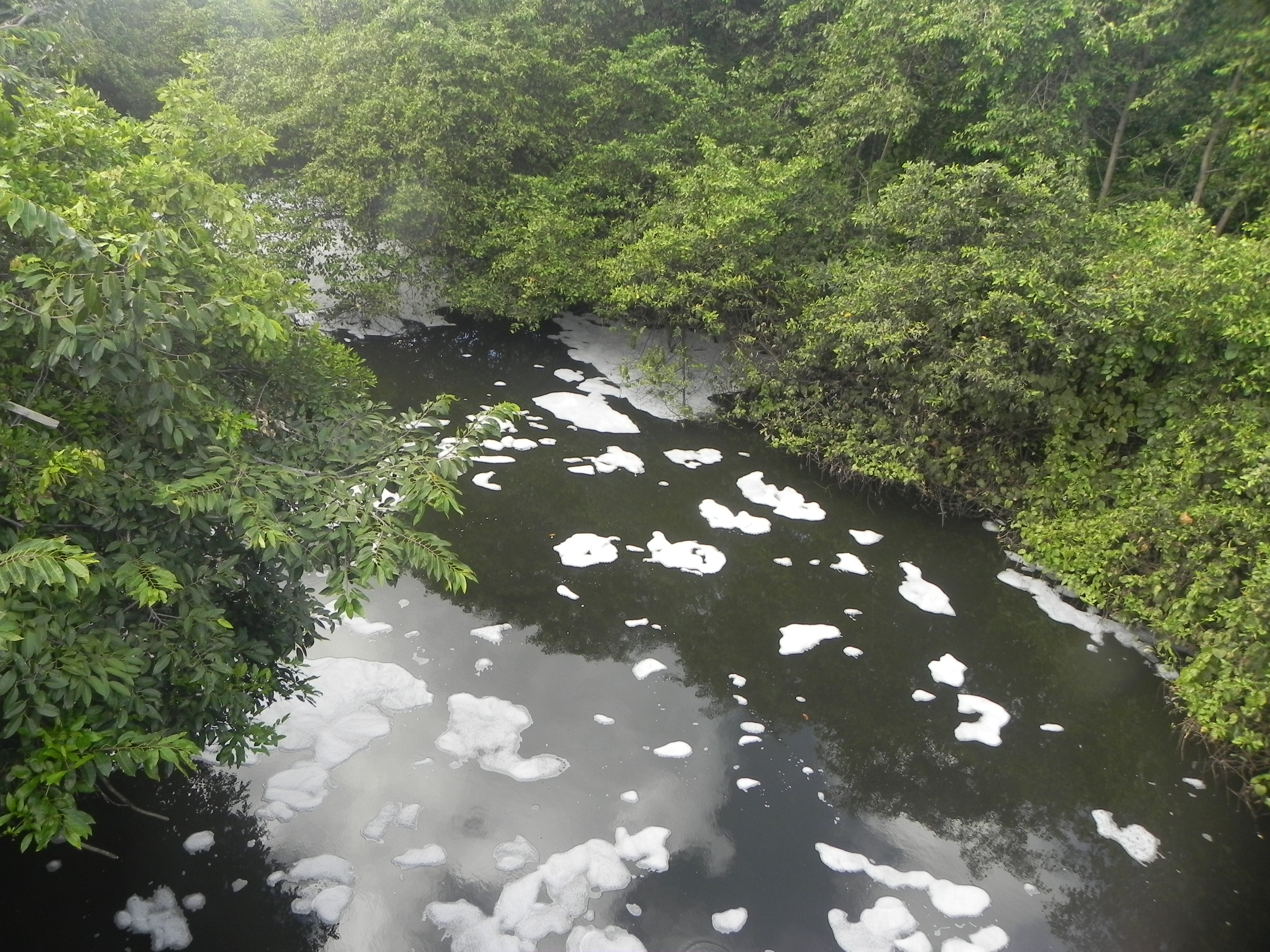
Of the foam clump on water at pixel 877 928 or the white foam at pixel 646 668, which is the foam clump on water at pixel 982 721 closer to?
the foam clump on water at pixel 877 928

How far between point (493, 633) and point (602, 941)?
8.15 ft

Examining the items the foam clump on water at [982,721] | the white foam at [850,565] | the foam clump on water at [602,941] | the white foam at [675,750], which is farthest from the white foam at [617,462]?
the foam clump on water at [602,941]

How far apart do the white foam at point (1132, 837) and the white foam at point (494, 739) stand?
3.27 metres

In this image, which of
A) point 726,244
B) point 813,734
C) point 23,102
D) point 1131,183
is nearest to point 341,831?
point 813,734

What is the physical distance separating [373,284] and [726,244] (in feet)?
16.3

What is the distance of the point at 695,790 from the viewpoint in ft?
15.6

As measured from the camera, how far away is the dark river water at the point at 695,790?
397cm

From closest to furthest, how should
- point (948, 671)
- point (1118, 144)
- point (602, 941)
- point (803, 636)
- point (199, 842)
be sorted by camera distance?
point (602, 941) < point (199, 842) < point (948, 671) < point (803, 636) < point (1118, 144)

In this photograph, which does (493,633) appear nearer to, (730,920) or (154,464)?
(730,920)

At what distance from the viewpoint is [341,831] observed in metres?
4.29

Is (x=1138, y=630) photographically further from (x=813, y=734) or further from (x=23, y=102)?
(x=23, y=102)

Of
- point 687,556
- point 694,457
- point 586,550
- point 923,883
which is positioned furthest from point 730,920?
point 694,457

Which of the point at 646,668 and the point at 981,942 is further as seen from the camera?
the point at 646,668

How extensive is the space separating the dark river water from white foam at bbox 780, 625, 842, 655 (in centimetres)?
3
